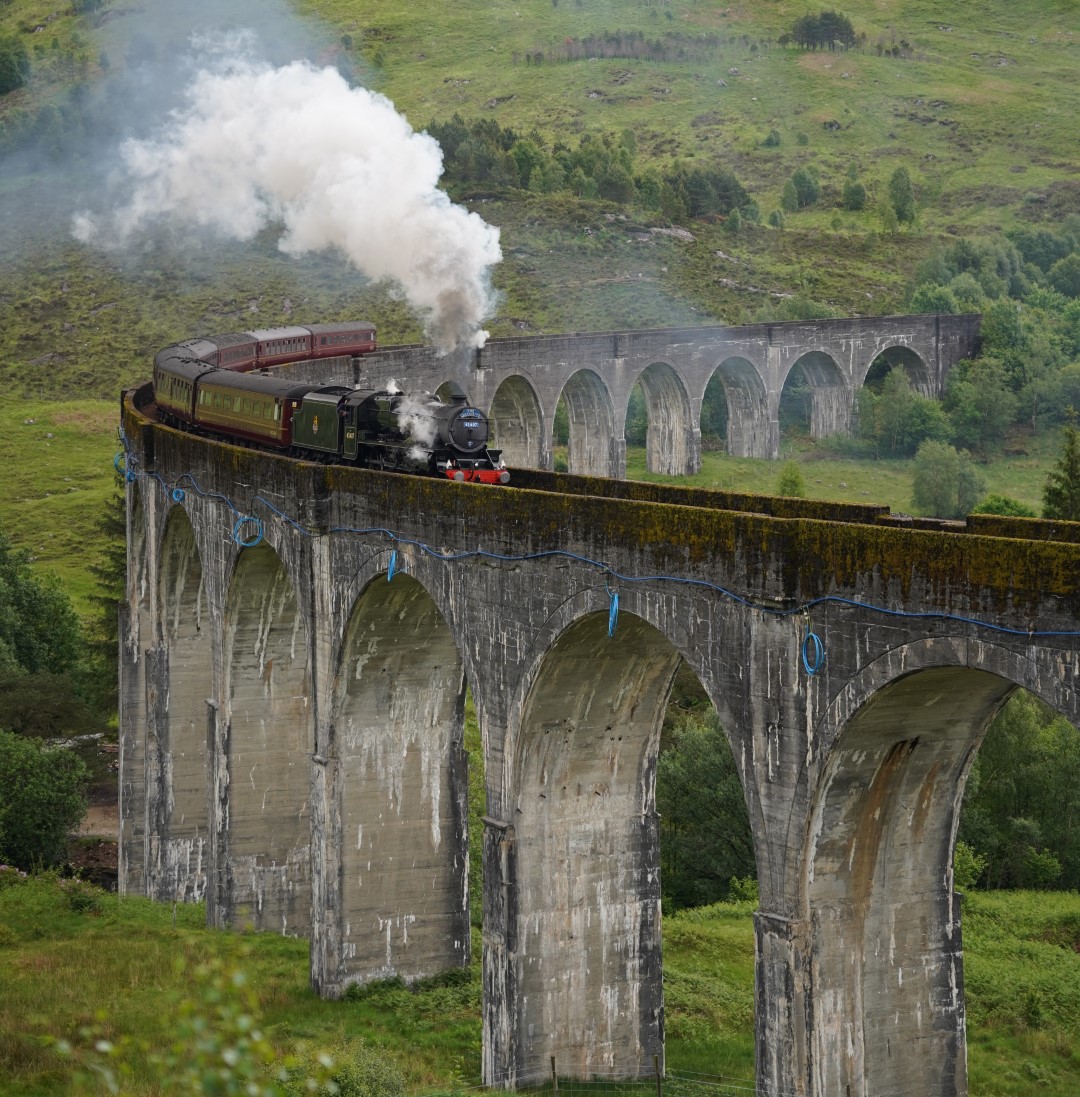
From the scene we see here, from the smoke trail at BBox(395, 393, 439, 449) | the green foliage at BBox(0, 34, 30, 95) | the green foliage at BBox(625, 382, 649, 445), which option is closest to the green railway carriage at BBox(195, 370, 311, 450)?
the smoke trail at BBox(395, 393, 439, 449)

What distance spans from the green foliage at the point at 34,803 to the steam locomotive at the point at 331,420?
958 centimetres

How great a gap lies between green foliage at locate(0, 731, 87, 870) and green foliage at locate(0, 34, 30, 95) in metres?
123

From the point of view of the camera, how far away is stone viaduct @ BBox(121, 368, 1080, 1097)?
20.1m

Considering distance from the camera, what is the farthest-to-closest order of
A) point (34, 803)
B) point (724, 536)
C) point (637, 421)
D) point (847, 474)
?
point (637, 421)
point (847, 474)
point (34, 803)
point (724, 536)

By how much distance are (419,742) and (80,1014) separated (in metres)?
7.78

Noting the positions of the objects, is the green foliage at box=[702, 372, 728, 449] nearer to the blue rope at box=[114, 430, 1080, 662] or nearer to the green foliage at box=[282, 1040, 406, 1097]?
the blue rope at box=[114, 430, 1080, 662]

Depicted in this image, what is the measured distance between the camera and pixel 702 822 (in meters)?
43.5

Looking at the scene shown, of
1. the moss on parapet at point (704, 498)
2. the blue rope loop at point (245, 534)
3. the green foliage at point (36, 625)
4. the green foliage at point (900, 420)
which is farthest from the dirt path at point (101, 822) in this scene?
the green foliage at point (900, 420)

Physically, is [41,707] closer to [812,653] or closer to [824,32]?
[812,653]

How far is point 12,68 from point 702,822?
131 meters

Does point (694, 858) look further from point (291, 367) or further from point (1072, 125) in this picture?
point (1072, 125)

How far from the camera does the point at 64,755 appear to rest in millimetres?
45156

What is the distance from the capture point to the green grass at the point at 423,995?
1118 inches

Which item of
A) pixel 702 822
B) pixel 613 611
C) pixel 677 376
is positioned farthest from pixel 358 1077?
pixel 677 376
